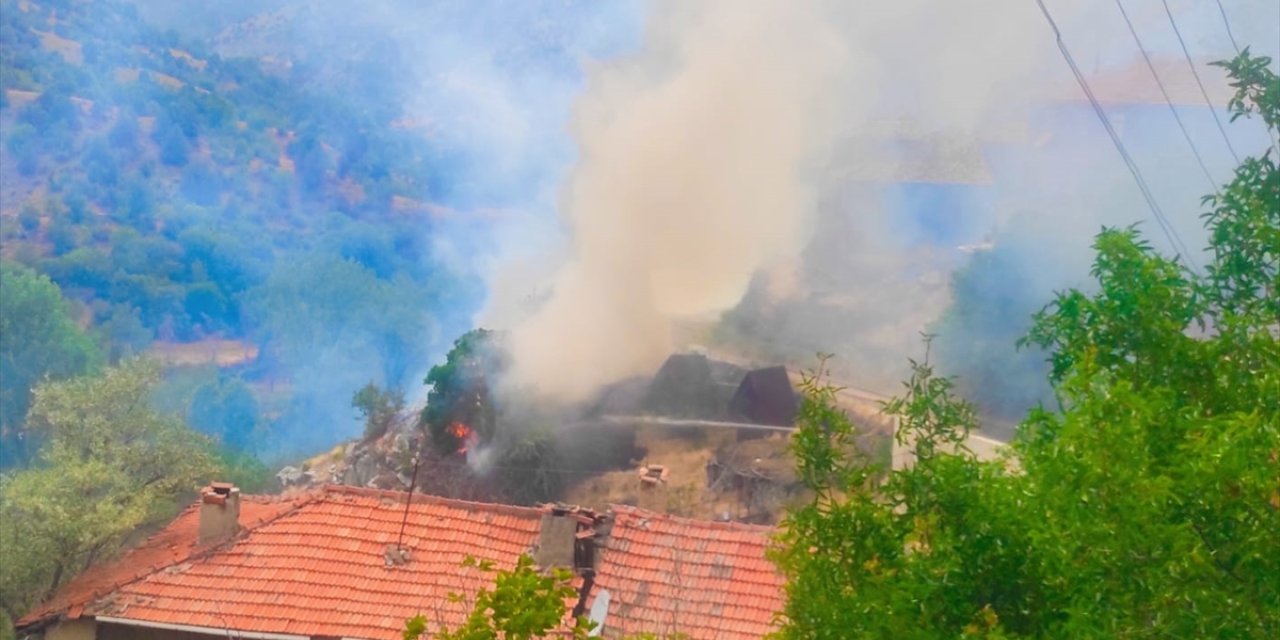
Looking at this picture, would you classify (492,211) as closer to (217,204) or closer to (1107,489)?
(217,204)

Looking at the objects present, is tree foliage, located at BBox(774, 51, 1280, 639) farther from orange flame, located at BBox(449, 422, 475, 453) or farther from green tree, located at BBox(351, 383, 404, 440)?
green tree, located at BBox(351, 383, 404, 440)

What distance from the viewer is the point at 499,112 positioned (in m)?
44.8

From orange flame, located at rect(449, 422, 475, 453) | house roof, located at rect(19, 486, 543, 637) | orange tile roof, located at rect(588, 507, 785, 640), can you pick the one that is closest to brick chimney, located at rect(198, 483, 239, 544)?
house roof, located at rect(19, 486, 543, 637)

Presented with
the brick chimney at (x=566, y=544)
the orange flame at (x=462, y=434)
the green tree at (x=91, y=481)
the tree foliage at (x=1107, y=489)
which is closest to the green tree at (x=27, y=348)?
the orange flame at (x=462, y=434)

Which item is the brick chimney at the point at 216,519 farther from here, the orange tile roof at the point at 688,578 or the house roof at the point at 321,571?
the orange tile roof at the point at 688,578

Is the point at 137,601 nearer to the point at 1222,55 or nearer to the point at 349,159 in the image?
the point at 1222,55

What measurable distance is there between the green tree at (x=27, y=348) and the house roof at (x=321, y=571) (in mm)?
20579

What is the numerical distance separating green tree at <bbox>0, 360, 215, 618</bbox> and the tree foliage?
1277 centimetres

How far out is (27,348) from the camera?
3469 centimetres

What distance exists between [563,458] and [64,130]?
3009 centimetres

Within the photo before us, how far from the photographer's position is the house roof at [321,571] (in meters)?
13.3

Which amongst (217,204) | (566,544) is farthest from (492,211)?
(566,544)

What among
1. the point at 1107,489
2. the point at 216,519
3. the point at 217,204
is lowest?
the point at 1107,489

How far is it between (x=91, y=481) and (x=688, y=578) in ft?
26.7
